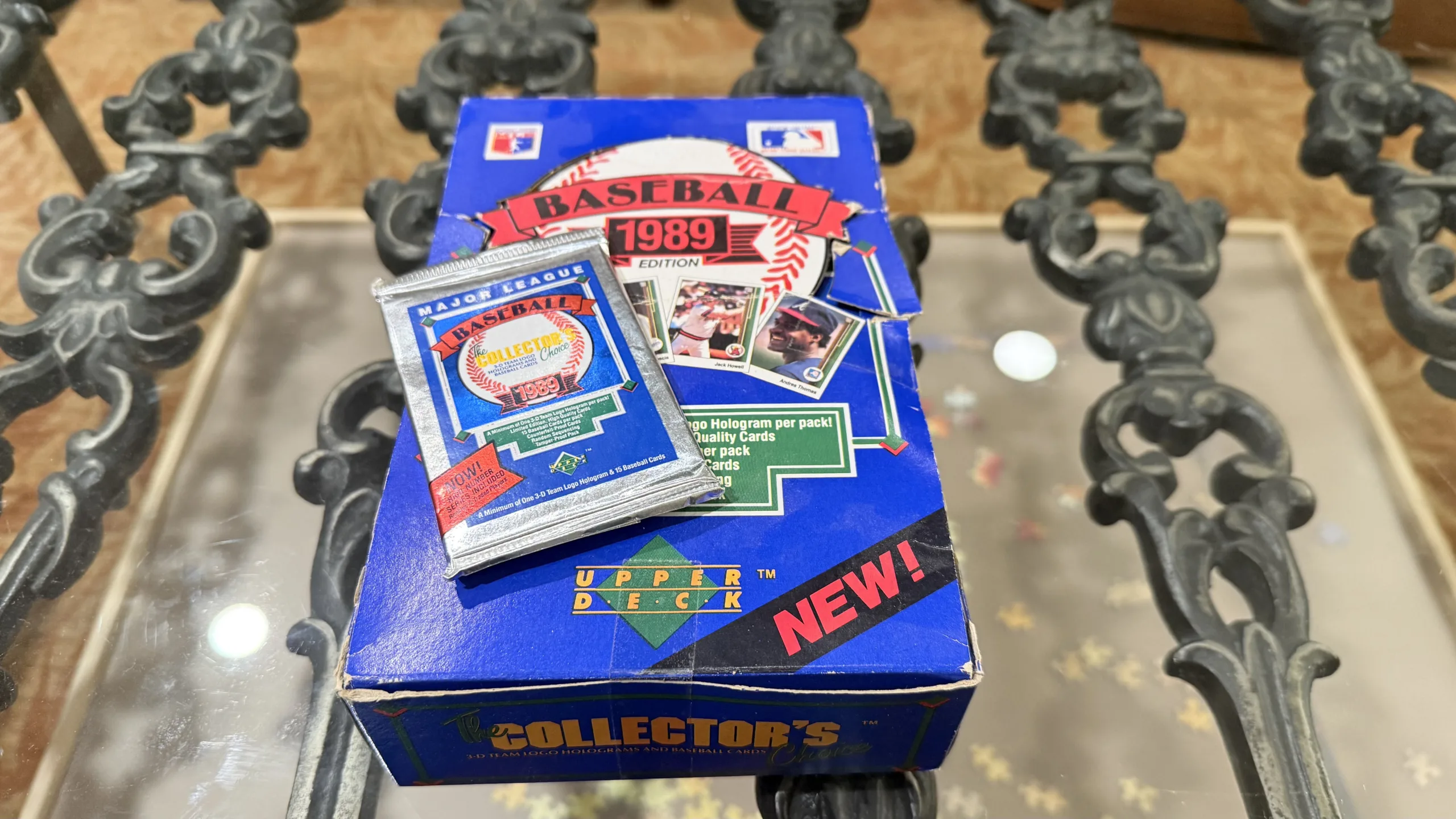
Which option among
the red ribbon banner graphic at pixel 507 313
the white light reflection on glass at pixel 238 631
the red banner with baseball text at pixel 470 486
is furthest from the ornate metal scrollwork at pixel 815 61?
the white light reflection on glass at pixel 238 631

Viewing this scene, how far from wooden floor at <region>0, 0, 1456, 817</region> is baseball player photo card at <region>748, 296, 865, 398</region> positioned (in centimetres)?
29

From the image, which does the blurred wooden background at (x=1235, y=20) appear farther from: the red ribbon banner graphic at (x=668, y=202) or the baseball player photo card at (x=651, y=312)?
the baseball player photo card at (x=651, y=312)

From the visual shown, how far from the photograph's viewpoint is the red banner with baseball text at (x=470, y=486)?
448mm

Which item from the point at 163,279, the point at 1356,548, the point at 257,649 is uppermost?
the point at 163,279

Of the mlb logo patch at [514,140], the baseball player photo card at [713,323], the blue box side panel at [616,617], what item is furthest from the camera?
the mlb logo patch at [514,140]

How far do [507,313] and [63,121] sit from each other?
1.57ft

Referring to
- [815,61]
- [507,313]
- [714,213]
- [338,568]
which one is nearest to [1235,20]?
[815,61]

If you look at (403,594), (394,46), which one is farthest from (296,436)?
(394,46)

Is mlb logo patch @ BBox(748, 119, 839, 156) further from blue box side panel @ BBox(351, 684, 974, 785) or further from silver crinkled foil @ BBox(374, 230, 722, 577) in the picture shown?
blue box side panel @ BBox(351, 684, 974, 785)

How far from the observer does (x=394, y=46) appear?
94 cm

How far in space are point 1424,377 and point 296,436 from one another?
0.76 metres

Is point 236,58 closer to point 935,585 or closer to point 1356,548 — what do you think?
point 935,585

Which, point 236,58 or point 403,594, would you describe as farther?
point 236,58

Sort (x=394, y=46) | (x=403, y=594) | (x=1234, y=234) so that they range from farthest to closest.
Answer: (x=394, y=46)
(x=1234, y=234)
(x=403, y=594)
